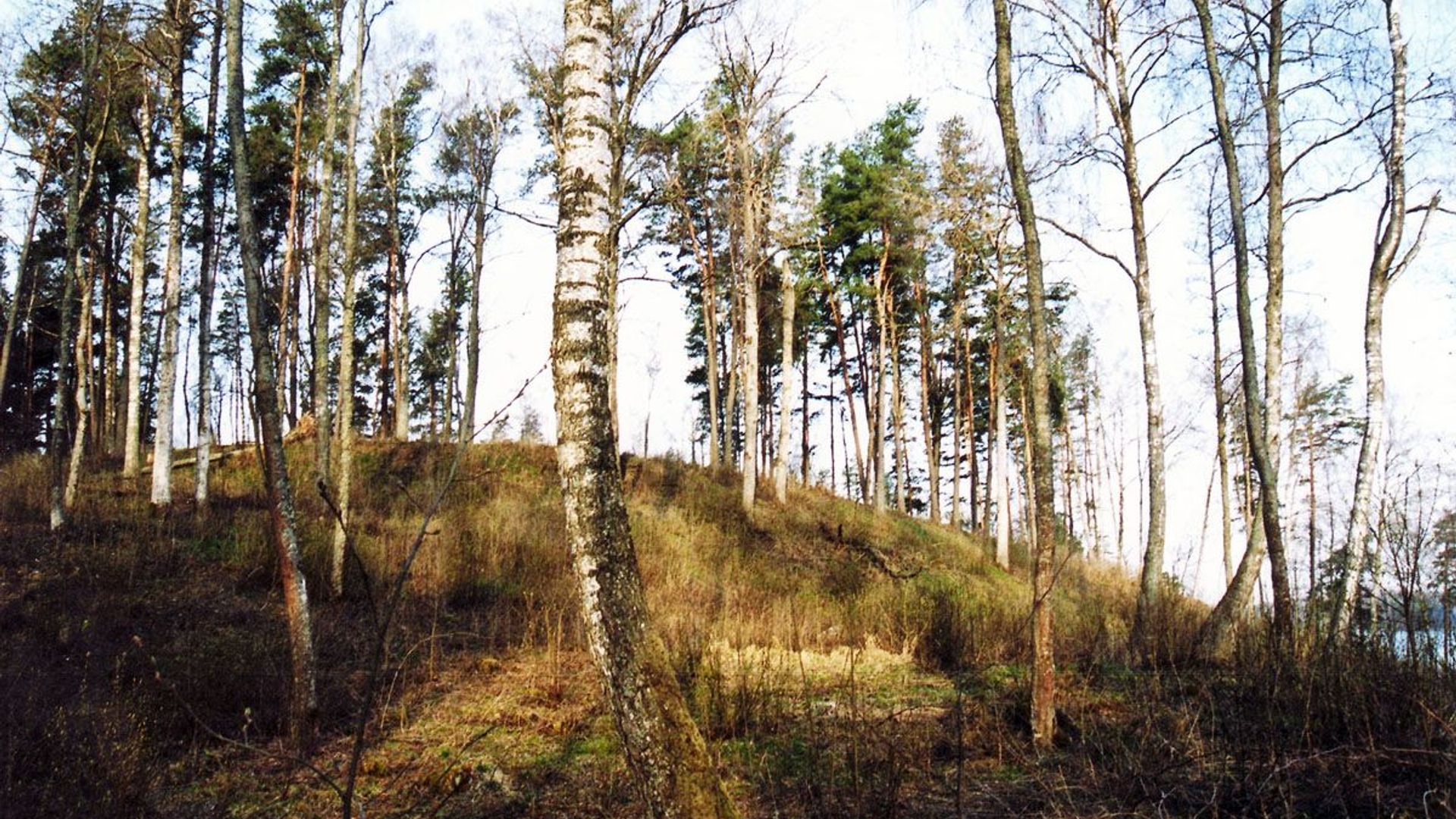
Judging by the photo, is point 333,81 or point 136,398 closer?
point 333,81

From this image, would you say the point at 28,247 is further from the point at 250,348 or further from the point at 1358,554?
the point at 1358,554

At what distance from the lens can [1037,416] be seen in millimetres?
5191

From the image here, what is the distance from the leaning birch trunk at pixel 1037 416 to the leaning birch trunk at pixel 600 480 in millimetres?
2627

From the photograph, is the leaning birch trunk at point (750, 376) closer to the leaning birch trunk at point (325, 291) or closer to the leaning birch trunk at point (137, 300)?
the leaning birch trunk at point (325, 291)

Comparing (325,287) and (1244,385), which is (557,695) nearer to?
(325,287)

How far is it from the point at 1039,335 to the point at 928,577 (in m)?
10.2

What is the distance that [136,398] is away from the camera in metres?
11.6

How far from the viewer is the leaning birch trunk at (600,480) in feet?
9.36

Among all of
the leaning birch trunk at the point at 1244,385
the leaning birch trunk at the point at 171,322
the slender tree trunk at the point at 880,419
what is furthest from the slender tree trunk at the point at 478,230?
the slender tree trunk at the point at 880,419

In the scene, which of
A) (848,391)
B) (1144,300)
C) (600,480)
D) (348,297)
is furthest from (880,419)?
(600,480)

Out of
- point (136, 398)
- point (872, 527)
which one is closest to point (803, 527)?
point (872, 527)

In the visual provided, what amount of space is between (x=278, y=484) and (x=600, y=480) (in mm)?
3395

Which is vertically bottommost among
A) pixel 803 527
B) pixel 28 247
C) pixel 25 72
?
pixel 803 527

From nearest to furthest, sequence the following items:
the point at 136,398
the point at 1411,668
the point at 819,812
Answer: the point at 819,812 < the point at 1411,668 < the point at 136,398
